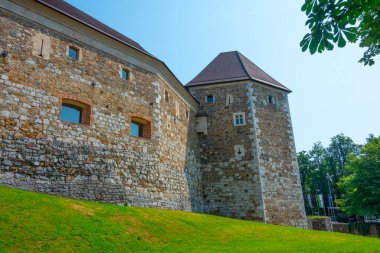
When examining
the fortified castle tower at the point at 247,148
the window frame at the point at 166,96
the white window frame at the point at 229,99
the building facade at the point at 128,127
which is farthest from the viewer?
the white window frame at the point at 229,99

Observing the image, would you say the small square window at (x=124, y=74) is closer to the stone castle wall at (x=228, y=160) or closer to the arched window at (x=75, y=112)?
the arched window at (x=75, y=112)

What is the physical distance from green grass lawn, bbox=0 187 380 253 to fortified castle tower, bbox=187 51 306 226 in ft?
23.5

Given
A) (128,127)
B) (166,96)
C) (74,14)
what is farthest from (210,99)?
(74,14)

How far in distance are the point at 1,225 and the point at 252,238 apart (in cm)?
752

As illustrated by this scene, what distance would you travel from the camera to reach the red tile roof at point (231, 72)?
21500mm

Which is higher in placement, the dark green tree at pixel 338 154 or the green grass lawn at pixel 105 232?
the dark green tree at pixel 338 154

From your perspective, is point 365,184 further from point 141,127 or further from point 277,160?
point 141,127

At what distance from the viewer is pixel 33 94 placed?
37.1ft

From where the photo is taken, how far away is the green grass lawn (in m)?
6.74

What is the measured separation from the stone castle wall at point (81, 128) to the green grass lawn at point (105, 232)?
181cm

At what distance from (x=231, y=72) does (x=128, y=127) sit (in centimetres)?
1037

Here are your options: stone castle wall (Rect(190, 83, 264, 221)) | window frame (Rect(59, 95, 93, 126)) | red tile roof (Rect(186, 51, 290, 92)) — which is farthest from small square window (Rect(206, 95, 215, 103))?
window frame (Rect(59, 95, 93, 126))

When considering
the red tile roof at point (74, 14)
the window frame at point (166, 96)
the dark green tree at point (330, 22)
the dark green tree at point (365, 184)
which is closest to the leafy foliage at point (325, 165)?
the dark green tree at point (365, 184)

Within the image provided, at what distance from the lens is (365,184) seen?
Answer: 24.1 meters
